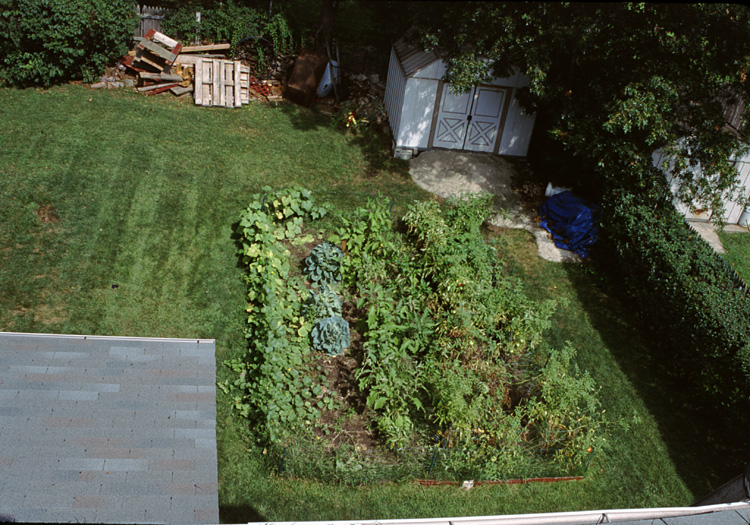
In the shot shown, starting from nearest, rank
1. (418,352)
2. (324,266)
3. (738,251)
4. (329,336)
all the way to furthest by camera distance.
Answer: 1. (329,336)
2. (418,352)
3. (324,266)
4. (738,251)

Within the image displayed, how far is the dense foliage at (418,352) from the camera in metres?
10.2

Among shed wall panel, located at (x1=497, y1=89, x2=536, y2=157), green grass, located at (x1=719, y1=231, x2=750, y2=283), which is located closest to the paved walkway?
green grass, located at (x1=719, y1=231, x2=750, y2=283)

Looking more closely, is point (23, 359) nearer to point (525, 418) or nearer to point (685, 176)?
point (525, 418)

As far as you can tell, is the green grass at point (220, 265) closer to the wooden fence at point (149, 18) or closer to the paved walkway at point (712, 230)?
the wooden fence at point (149, 18)

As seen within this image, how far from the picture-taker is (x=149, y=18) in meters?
19.2

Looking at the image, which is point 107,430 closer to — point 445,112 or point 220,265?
point 220,265

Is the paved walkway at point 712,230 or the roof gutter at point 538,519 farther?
the paved walkway at point 712,230

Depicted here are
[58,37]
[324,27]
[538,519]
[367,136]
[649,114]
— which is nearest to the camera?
[538,519]

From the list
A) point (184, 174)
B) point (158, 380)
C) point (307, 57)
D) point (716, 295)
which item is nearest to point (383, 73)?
point (307, 57)

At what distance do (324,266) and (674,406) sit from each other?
756cm

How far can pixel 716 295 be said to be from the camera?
12.6 meters

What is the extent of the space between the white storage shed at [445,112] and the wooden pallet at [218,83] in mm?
4557

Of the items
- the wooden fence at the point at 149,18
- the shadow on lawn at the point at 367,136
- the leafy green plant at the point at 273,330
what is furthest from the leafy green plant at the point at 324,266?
the wooden fence at the point at 149,18

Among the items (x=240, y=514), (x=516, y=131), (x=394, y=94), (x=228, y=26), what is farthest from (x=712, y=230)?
(x=228, y=26)
